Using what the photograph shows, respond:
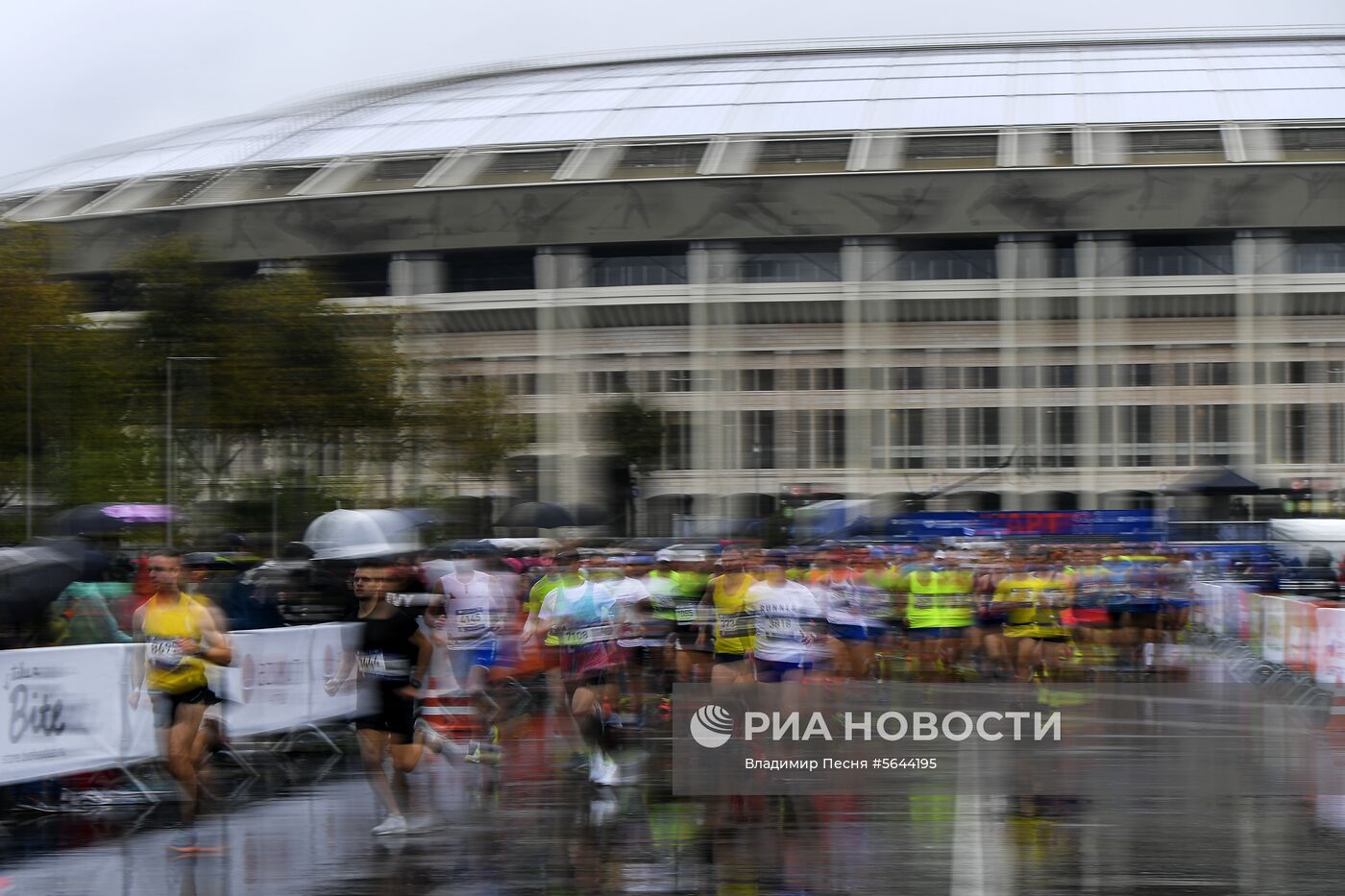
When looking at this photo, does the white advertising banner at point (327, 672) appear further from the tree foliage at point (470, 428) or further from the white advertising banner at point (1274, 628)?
the tree foliage at point (470, 428)

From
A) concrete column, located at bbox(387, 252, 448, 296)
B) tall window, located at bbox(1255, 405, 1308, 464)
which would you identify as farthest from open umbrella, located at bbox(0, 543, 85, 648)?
tall window, located at bbox(1255, 405, 1308, 464)

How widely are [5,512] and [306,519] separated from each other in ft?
20.3

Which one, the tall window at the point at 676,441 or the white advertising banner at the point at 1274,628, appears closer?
the white advertising banner at the point at 1274,628

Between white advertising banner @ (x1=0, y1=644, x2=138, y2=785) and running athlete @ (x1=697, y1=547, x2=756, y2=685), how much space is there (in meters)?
4.63

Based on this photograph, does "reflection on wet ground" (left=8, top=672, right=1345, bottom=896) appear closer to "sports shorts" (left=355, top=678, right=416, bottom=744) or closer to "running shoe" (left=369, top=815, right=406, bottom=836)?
"running shoe" (left=369, top=815, right=406, bottom=836)

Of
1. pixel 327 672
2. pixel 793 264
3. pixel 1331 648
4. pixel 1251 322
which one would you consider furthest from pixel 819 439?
pixel 327 672

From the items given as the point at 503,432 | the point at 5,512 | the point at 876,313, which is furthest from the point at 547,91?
the point at 5,512

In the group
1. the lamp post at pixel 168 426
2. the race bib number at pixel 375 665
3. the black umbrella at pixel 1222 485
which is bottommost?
the race bib number at pixel 375 665

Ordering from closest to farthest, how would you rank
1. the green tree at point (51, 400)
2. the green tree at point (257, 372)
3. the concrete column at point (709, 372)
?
1. the green tree at point (51, 400)
2. the green tree at point (257, 372)
3. the concrete column at point (709, 372)

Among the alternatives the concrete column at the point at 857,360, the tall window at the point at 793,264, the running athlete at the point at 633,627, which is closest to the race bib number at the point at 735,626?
the running athlete at the point at 633,627

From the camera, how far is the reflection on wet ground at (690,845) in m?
8.19

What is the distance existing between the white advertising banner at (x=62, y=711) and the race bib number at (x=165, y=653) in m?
1.29

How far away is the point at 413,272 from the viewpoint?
189 feet

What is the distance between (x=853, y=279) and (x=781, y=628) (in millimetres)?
45144
